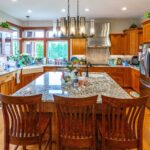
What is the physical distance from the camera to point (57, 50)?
368 inches

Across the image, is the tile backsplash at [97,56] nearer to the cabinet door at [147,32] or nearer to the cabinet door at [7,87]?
the cabinet door at [147,32]

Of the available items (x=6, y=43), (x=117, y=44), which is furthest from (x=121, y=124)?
(x=117, y=44)

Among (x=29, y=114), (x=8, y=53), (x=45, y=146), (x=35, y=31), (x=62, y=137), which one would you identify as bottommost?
(x=45, y=146)

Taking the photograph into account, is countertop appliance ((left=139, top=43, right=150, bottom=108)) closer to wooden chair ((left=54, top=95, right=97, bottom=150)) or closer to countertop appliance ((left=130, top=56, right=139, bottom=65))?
countertop appliance ((left=130, top=56, right=139, bottom=65))

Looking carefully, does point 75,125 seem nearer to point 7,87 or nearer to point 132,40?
point 7,87

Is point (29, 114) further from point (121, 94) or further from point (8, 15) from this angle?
point (8, 15)

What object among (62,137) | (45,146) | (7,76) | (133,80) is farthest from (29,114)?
(133,80)

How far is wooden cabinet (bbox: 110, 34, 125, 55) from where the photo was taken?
341 inches

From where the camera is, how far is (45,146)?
3.19m

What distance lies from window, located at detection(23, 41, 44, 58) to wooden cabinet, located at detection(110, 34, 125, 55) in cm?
294

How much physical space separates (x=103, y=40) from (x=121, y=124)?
6.51 m

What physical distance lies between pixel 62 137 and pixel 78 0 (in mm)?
4021

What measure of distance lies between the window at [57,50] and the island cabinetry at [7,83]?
3336 mm

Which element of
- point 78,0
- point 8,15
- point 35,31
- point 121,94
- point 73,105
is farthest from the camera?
point 35,31
